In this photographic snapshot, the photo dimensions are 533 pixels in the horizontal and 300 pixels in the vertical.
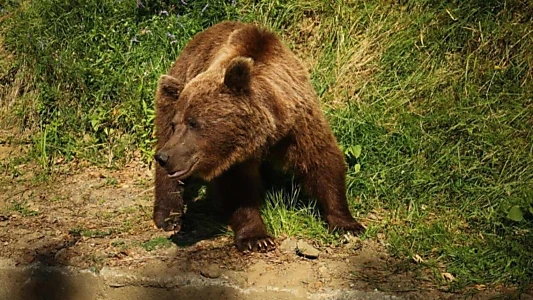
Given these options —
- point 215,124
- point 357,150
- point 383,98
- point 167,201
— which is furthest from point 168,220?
point 383,98

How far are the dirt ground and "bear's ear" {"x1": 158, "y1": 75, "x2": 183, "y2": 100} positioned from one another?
0.92 metres

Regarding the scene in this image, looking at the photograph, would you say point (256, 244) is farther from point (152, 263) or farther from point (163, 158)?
point (163, 158)

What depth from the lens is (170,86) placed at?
4.03 metres

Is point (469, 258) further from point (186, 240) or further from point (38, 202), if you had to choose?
point (38, 202)

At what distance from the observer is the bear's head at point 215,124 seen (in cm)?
377

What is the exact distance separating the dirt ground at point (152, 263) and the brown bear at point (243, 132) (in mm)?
177

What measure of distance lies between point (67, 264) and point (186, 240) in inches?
28.0

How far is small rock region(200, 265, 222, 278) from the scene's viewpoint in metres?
3.88

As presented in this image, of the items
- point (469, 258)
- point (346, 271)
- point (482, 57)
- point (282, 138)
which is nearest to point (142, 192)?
point (282, 138)

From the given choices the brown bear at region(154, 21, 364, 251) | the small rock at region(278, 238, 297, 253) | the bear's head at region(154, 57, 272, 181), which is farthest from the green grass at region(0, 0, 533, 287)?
the bear's head at region(154, 57, 272, 181)

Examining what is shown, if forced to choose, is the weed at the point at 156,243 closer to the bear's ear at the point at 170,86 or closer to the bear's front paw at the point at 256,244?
the bear's front paw at the point at 256,244

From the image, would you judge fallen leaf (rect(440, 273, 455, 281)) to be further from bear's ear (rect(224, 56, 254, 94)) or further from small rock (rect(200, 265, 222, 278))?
bear's ear (rect(224, 56, 254, 94))

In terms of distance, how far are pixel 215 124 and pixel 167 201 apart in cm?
84

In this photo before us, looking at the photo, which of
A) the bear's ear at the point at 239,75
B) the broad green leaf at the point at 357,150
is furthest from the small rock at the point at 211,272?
the broad green leaf at the point at 357,150
